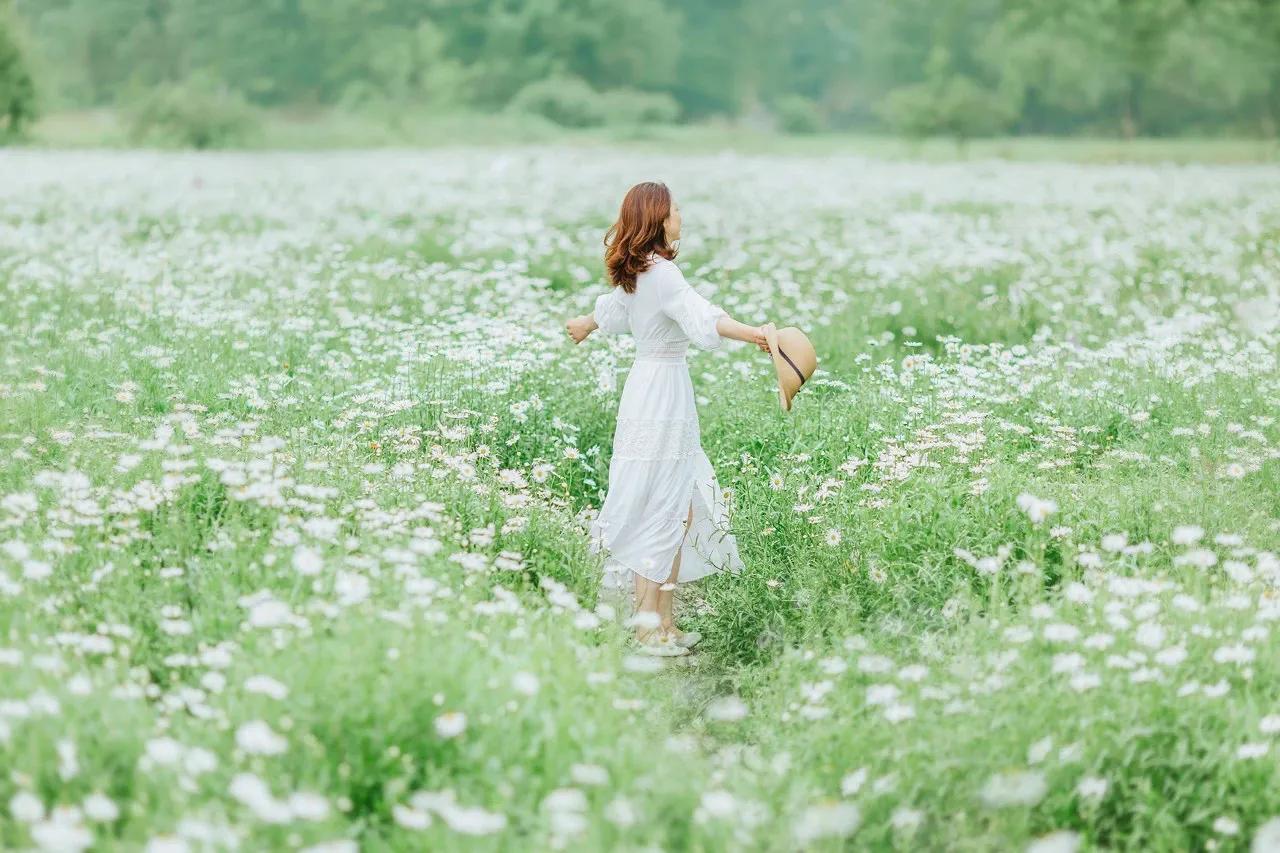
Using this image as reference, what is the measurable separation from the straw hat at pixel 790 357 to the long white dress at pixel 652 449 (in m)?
0.38

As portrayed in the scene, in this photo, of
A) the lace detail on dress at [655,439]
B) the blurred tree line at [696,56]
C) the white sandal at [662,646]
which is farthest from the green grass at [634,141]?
the white sandal at [662,646]

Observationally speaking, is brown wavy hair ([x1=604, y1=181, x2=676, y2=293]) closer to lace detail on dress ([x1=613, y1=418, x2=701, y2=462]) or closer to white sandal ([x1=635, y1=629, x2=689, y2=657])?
lace detail on dress ([x1=613, y1=418, x2=701, y2=462])

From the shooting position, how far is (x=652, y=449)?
18.9ft

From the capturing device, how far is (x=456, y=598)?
4.68 m

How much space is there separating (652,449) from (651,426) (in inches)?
3.9

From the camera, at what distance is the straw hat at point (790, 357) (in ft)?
17.7

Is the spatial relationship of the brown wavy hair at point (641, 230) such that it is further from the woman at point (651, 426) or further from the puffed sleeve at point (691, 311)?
the puffed sleeve at point (691, 311)

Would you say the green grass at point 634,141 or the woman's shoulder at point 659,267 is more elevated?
the green grass at point 634,141

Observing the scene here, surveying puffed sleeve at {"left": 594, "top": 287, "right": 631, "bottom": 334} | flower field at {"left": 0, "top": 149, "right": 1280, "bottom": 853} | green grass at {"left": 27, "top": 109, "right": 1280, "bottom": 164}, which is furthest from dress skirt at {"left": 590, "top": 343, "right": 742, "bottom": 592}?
green grass at {"left": 27, "top": 109, "right": 1280, "bottom": 164}

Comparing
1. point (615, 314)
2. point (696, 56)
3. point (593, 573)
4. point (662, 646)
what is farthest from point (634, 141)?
point (662, 646)

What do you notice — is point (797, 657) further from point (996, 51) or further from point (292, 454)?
point (996, 51)

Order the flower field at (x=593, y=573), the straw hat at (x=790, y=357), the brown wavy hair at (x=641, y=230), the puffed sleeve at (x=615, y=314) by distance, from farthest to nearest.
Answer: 1. the puffed sleeve at (x=615, y=314)
2. the brown wavy hair at (x=641, y=230)
3. the straw hat at (x=790, y=357)
4. the flower field at (x=593, y=573)

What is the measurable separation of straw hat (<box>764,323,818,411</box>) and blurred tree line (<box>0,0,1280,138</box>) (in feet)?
124

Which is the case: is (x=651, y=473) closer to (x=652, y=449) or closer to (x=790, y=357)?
(x=652, y=449)
